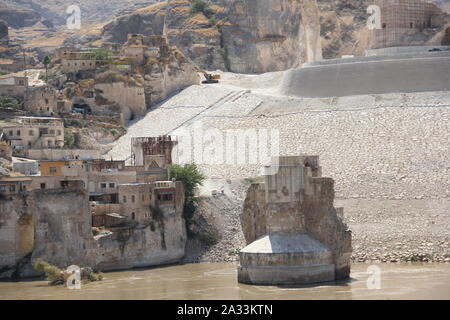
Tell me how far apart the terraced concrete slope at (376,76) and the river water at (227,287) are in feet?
96.9

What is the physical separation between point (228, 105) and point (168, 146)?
17.6 metres

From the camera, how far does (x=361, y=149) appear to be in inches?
3159

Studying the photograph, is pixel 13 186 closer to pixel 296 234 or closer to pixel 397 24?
pixel 296 234

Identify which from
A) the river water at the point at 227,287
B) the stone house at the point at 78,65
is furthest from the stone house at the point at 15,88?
the river water at the point at 227,287

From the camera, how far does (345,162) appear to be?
258 feet

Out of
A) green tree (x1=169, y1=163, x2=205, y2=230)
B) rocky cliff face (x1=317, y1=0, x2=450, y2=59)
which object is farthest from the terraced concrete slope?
rocky cliff face (x1=317, y1=0, x2=450, y2=59)

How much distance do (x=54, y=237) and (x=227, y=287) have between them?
11.8 meters

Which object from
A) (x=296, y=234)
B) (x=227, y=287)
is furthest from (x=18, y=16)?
(x=227, y=287)

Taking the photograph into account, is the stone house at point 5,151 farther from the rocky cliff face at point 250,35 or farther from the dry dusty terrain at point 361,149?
the rocky cliff face at point 250,35
